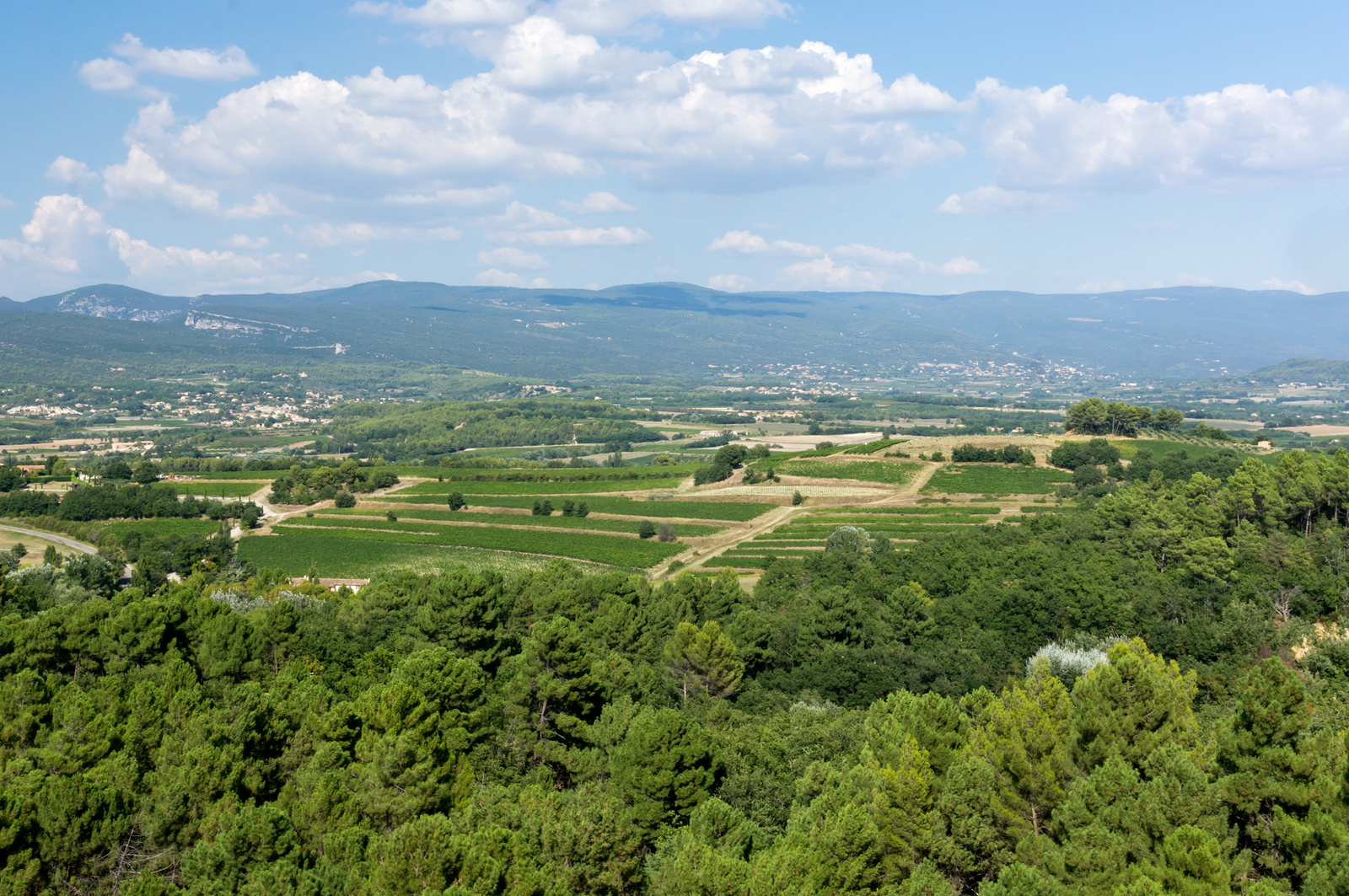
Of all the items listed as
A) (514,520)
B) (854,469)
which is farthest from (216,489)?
(854,469)

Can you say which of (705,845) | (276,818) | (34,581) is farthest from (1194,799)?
(34,581)

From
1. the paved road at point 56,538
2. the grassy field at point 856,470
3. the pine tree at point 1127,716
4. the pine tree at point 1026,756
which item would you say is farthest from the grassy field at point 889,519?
the paved road at point 56,538

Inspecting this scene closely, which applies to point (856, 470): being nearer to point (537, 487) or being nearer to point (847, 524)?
point (847, 524)

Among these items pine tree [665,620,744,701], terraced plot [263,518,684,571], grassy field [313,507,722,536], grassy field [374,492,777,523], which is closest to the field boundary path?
terraced plot [263,518,684,571]

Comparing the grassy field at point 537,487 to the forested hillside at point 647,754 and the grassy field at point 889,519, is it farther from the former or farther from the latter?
the forested hillside at point 647,754

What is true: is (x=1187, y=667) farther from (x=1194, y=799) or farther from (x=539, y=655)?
(x=539, y=655)

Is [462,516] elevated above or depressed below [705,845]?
below
